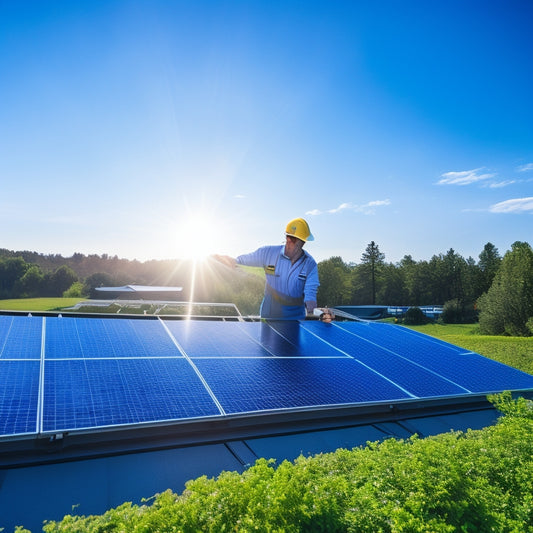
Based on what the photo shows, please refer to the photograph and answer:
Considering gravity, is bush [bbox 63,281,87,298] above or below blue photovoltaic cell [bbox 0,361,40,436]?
below

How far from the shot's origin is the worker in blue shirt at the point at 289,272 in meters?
7.38

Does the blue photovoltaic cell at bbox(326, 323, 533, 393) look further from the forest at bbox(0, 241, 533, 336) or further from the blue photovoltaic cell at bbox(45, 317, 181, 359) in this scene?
the forest at bbox(0, 241, 533, 336)

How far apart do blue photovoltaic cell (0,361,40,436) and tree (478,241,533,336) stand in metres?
54.6

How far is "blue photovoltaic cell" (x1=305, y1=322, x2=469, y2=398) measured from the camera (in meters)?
5.15

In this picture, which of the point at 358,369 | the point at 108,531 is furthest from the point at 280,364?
the point at 108,531

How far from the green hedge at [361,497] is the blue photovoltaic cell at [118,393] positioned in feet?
2.76

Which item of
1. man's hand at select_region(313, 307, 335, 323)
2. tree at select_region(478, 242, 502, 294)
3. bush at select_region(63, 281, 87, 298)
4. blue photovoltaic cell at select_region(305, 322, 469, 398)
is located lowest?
bush at select_region(63, 281, 87, 298)

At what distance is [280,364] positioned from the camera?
507 cm

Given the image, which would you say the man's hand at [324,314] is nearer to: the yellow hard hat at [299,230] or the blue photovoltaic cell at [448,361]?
the blue photovoltaic cell at [448,361]

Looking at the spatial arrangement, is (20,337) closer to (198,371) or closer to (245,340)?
(198,371)

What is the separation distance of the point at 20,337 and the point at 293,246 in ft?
15.1

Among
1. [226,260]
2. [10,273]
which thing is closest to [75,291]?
[10,273]

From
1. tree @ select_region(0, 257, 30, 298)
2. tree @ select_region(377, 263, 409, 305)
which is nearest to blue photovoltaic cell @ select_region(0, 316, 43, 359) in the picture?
tree @ select_region(0, 257, 30, 298)

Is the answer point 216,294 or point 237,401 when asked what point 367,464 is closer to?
point 237,401
